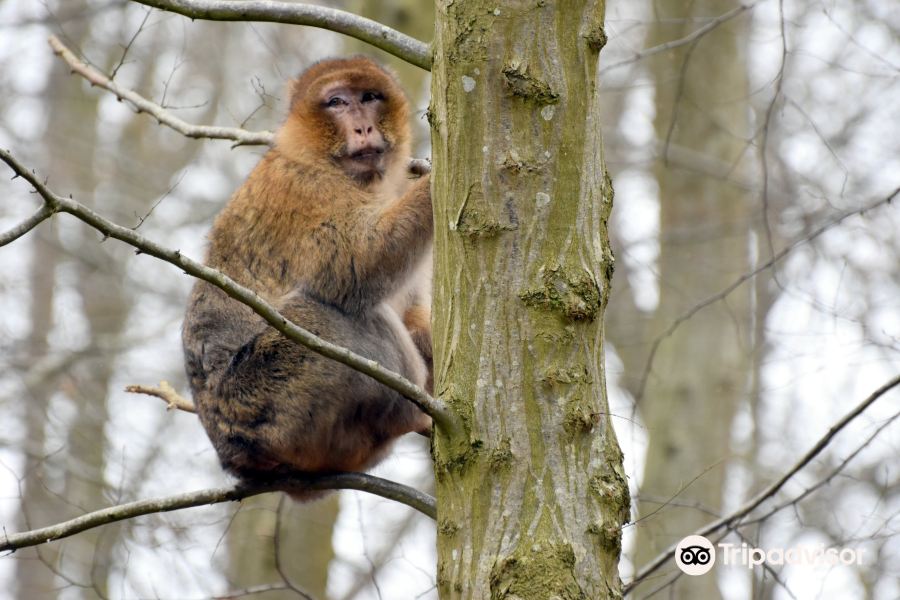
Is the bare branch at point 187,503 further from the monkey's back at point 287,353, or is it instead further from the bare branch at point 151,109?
the bare branch at point 151,109

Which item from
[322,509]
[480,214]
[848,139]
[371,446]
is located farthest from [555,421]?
[848,139]

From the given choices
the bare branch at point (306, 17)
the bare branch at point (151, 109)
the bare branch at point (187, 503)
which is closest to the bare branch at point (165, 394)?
the bare branch at point (187, 503)

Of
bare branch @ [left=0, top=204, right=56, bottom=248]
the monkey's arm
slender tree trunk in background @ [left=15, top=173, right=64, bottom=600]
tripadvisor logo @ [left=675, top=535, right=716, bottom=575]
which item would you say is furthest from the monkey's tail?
slender tree trunk in background @ [left=15, top=173, right=64, bottom=600]

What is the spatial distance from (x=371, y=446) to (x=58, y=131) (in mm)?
10075

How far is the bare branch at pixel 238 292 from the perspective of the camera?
9.30 feet

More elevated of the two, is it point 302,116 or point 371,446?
point 302,116

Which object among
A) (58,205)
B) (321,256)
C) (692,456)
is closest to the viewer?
(58,205)

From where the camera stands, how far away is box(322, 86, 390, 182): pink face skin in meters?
5.29

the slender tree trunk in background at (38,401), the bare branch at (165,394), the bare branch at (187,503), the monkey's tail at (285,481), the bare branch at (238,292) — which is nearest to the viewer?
the bare branch at (238,292)

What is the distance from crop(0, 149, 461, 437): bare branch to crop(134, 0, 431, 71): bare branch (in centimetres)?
95

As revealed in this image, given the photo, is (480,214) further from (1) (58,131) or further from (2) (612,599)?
(1) (58,131)

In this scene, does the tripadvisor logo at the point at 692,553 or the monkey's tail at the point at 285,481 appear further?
the monkey's tail at the point at 285,481

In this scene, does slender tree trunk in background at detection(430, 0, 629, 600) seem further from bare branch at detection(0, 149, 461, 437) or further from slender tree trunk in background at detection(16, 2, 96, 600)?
slender tree trunk in background at detection(16, 2, 96, 600)

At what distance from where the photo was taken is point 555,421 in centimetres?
308
